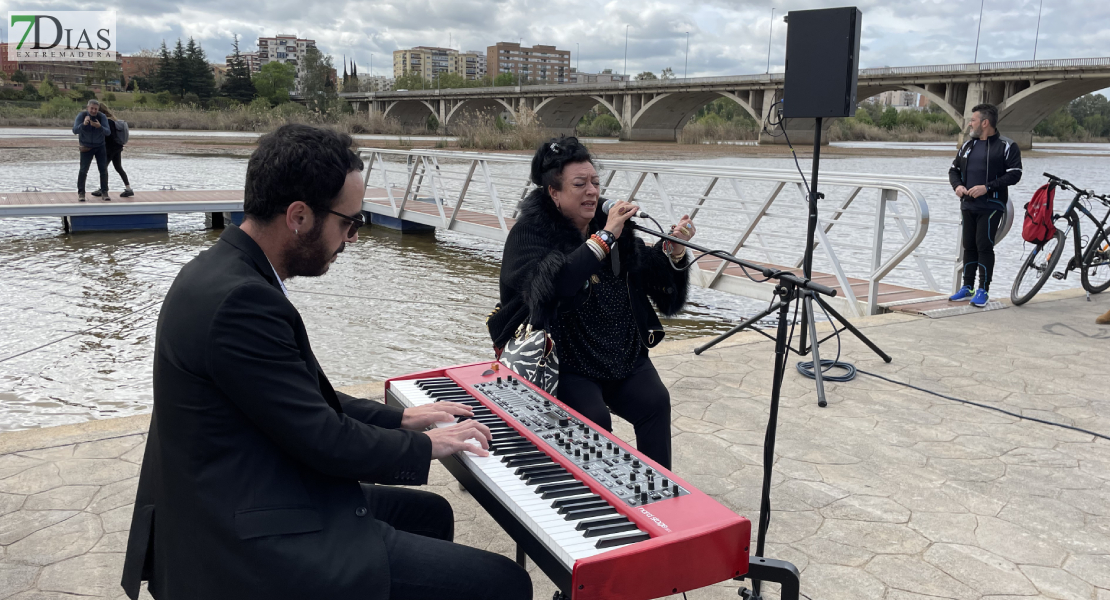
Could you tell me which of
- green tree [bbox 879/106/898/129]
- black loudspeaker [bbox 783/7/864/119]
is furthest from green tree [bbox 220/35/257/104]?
black loudspeaker [bbox 783/7/864/119]

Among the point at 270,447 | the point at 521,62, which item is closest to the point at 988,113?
the point at 270,447

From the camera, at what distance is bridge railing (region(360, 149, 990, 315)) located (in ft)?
21.5

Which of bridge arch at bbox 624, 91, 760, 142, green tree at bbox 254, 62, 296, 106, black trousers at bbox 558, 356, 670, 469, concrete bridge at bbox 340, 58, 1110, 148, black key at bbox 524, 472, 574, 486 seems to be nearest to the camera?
black key at bbox 524, 472, 574, 486

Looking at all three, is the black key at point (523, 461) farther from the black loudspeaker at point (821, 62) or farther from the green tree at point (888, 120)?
the green tree at point (888, 120)

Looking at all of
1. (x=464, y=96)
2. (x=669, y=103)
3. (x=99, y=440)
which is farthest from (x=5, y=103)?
(x=99, y=440)

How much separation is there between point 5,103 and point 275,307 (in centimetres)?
6504

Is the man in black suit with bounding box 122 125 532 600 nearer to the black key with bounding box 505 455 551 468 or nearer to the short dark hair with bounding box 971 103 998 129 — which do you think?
the black key with bounding box 505 455 551 468

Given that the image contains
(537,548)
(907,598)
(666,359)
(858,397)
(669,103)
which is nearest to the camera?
(537,548)

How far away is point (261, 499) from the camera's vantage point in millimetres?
1408

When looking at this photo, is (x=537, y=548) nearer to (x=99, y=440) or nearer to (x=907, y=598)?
(x=907, y=598)

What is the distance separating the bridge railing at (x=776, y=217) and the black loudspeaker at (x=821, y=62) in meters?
1.27

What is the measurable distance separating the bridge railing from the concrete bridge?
12856 millimetres

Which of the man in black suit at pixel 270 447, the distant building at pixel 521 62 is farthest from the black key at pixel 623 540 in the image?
the distant building at pixel 521 62

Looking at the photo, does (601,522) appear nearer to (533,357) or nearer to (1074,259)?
(533,357)
